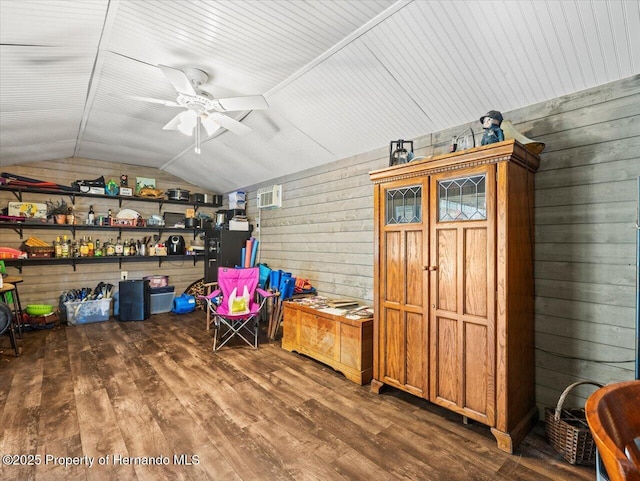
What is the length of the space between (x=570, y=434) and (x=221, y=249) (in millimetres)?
4968

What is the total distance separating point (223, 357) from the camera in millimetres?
3488

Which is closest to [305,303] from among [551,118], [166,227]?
[551,118]

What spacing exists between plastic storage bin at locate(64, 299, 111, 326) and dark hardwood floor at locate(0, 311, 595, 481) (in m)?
1.45

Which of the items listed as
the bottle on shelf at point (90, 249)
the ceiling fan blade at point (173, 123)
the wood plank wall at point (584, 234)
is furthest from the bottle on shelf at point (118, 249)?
the wood plank wall at point (584, 234)

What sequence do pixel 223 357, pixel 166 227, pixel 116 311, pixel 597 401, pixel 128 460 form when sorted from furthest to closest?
1. pixel 166 227
2. pixel 116 311
3. pixel 223 357
4. pixel 128 460
5. pixel 597 401

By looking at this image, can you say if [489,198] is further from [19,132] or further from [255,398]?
[19,132]

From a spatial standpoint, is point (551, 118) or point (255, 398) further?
point (255, 398)

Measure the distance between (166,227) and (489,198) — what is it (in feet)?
18.2

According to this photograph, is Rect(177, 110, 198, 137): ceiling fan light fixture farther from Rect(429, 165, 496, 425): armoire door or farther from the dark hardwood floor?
the dark hardwood floor

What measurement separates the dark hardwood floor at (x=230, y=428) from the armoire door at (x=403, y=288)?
31 centimetres

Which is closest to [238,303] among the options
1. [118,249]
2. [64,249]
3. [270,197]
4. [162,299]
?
[270,197]

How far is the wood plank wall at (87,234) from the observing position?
491cm

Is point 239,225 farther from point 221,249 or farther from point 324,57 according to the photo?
point 324,57

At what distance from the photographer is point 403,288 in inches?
100.0
